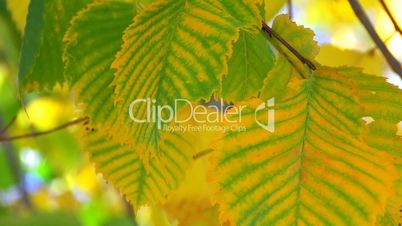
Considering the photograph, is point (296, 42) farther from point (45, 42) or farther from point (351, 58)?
point (351, 58)

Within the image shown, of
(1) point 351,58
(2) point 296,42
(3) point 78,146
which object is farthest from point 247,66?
(3) point 78,146

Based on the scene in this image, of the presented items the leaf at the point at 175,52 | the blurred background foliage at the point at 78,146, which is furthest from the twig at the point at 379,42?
the leaf at the point at 175,52

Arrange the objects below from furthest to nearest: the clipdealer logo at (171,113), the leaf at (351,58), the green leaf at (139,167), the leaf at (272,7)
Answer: the leaf at (351,58), the leaf at (272,7), the green leaf at (139,167), the clipdealer logo at (171,113)

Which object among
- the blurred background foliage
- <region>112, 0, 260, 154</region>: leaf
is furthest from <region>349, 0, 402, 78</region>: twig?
<region>112, 0, 260, 154</region>: leaf

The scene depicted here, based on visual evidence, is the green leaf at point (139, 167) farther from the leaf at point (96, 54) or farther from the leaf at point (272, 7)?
the leaf at point (272, 7)

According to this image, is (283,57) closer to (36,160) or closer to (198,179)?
(198,179)

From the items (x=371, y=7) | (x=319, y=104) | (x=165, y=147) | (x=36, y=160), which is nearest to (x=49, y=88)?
(x=165, y=147)
